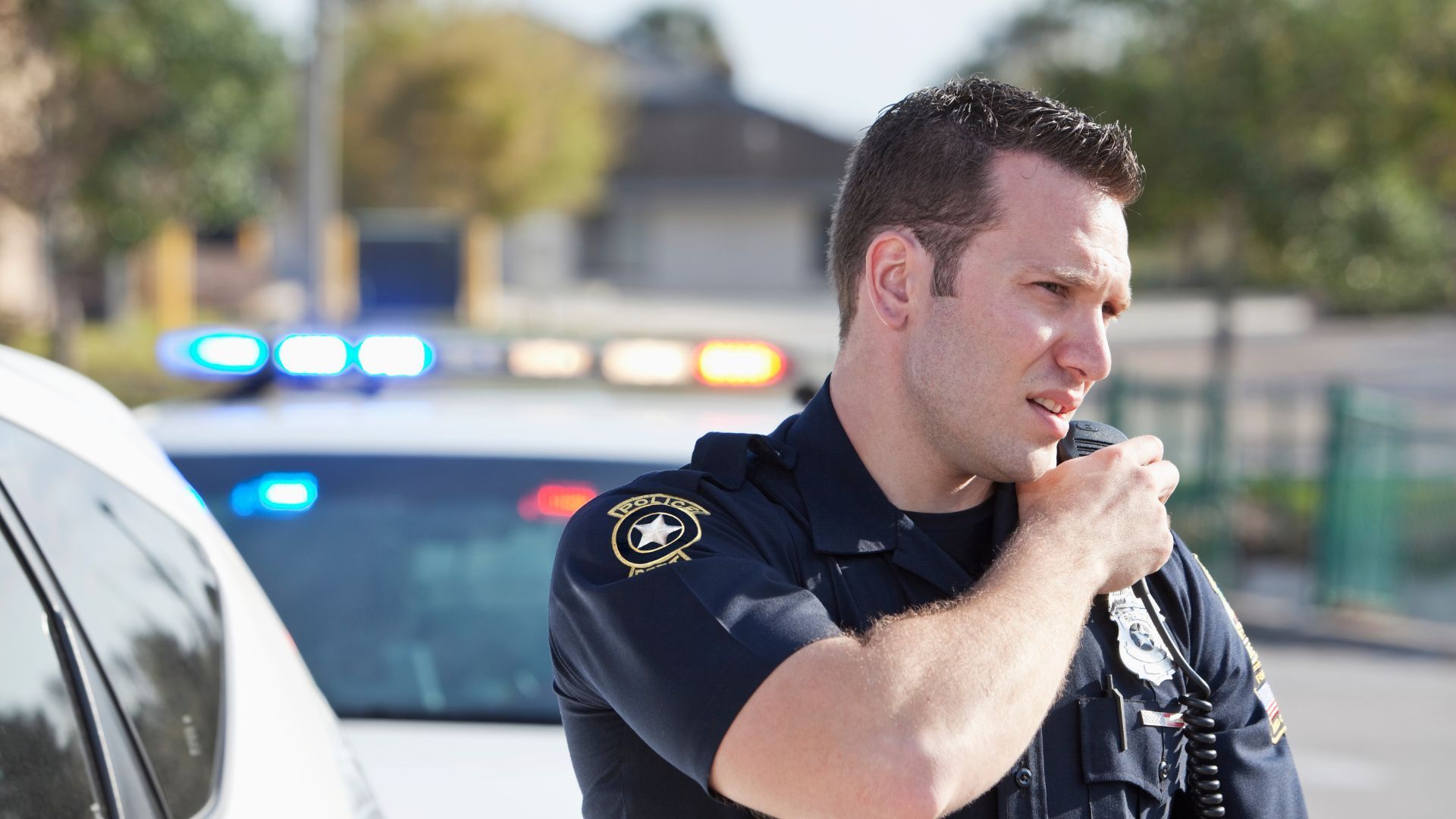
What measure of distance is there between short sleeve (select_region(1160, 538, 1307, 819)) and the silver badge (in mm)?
62

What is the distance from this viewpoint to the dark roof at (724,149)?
5341 cm

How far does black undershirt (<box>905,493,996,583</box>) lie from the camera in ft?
6.41

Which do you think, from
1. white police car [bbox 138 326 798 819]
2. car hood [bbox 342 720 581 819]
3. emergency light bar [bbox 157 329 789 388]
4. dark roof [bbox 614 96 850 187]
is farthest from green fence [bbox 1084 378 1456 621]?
dark roof [bbox 614 96 850 187]

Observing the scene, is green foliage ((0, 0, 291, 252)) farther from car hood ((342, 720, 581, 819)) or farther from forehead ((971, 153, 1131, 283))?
forehead ((971, 153, 1131, 283))

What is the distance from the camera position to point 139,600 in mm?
2188

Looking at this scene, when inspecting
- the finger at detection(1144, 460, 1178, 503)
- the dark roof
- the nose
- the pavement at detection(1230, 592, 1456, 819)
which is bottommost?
the pavement at detection(1230, 592, 1456, 819)

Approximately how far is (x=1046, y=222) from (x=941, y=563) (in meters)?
0.40

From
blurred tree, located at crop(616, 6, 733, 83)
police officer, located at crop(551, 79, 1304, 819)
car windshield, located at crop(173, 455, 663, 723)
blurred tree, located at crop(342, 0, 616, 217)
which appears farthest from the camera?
blurred tree, located at crop(616, 6, 733, 83)

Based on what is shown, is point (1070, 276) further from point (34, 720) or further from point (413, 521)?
point (413, 521)

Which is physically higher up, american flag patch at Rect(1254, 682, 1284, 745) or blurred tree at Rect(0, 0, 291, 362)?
blurred tree at Rect(0, 0, 291, 362)

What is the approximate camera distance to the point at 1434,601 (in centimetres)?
1230

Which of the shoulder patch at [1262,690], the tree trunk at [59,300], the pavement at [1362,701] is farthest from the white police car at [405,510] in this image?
the tree trunk at [59,300]

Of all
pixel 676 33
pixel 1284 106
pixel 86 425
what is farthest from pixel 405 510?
pixel 676 33

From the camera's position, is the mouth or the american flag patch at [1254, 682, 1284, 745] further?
the american flag patch at [1254, 682, 1284, 745]
